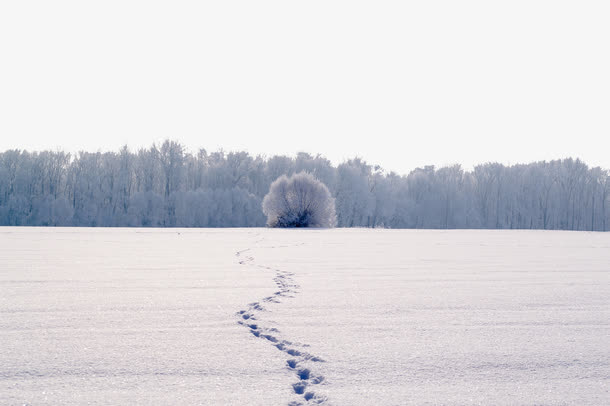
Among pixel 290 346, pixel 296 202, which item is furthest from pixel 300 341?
pixel 296 202

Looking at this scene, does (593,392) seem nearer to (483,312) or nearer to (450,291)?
(483,312)

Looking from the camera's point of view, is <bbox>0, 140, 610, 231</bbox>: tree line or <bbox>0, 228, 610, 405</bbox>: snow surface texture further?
<bbox>0, 140, 610, 231</bbox>: tree line

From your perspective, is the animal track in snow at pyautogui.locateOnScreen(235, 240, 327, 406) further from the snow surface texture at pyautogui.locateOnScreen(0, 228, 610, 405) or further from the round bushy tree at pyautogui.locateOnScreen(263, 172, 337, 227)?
the round bushy tree at pyautogui.locateOnScreen(263, 172, 337, 227)

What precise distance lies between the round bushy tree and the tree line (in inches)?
701

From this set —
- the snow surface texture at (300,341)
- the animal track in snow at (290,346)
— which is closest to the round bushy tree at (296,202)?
the snow surface texture at (300,341)

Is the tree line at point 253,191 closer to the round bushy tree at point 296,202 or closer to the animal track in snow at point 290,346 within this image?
the round bushy tree at point 296,202

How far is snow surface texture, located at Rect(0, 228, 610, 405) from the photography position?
65.7 inches

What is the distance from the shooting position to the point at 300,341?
88.2 inches

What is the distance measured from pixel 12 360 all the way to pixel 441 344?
1.81 m

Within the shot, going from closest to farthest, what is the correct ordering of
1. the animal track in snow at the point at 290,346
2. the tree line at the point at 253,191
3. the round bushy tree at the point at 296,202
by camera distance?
the animal track in snow at the point at 290,346
the round bushy tree at the point at 296,202
the tree line at the point at 253,191

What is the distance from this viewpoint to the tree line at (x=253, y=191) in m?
39.9

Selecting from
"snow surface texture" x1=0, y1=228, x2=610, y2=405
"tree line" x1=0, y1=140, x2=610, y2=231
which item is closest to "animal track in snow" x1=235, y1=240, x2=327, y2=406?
"snow surface texture" x1=0, y1=228, x2=610, y2=405

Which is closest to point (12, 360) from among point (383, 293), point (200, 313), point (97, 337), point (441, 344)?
point (97, 337)

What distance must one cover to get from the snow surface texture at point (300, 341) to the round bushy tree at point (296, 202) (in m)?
17.4
